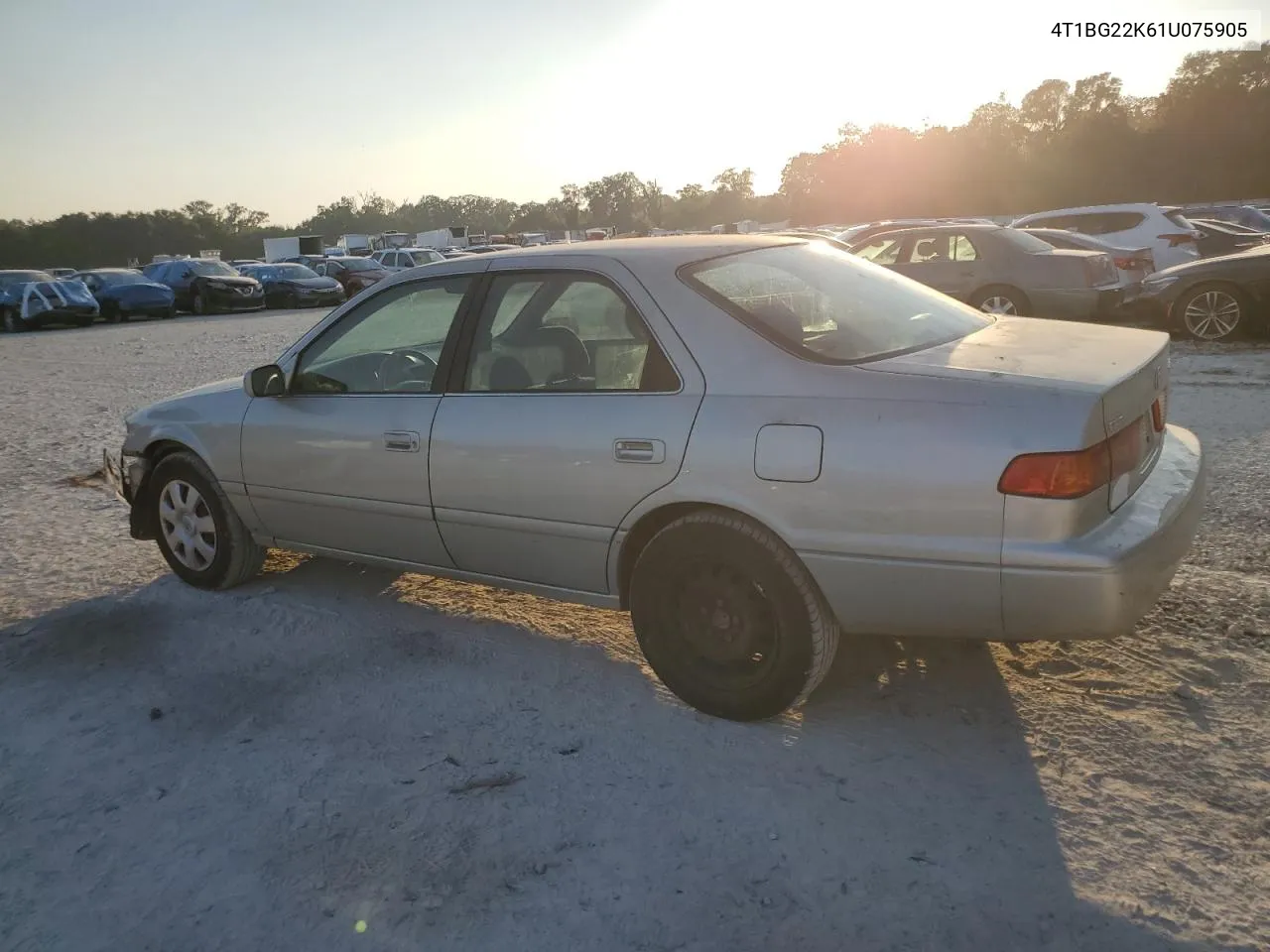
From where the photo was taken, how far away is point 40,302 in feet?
74.1

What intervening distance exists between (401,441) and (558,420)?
2.57ft

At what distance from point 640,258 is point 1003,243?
9.27 m

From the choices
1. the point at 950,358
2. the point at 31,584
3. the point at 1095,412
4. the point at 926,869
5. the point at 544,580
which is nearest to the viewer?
the point at 926,869

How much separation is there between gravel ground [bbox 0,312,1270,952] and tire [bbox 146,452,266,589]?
25 cm

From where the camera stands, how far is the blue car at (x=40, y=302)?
74.3 ft

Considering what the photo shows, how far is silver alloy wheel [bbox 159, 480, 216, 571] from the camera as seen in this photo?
4.73m

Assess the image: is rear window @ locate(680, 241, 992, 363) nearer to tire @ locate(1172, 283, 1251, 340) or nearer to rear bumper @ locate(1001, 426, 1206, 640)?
rear bumper @ locate(1001, 426, 1206, 640)

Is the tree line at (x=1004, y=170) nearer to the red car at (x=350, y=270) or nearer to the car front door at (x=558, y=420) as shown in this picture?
the red car at (x=350, y=270)

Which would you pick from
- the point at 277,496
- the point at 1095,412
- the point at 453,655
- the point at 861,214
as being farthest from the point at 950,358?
the point at 861,214

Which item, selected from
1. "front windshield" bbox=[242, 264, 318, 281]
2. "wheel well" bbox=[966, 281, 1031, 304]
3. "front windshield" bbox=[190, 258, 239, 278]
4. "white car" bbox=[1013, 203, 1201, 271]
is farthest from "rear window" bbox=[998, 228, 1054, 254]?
"front windshield" bbox=[190, 258, 239, 278]

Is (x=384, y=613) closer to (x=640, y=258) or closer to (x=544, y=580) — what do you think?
(x=544, y=580)

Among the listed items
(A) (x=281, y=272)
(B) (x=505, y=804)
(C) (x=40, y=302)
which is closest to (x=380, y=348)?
(B) (x=505, y=804)

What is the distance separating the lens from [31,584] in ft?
16.2

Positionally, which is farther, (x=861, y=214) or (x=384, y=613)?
(x=861, y=214)
